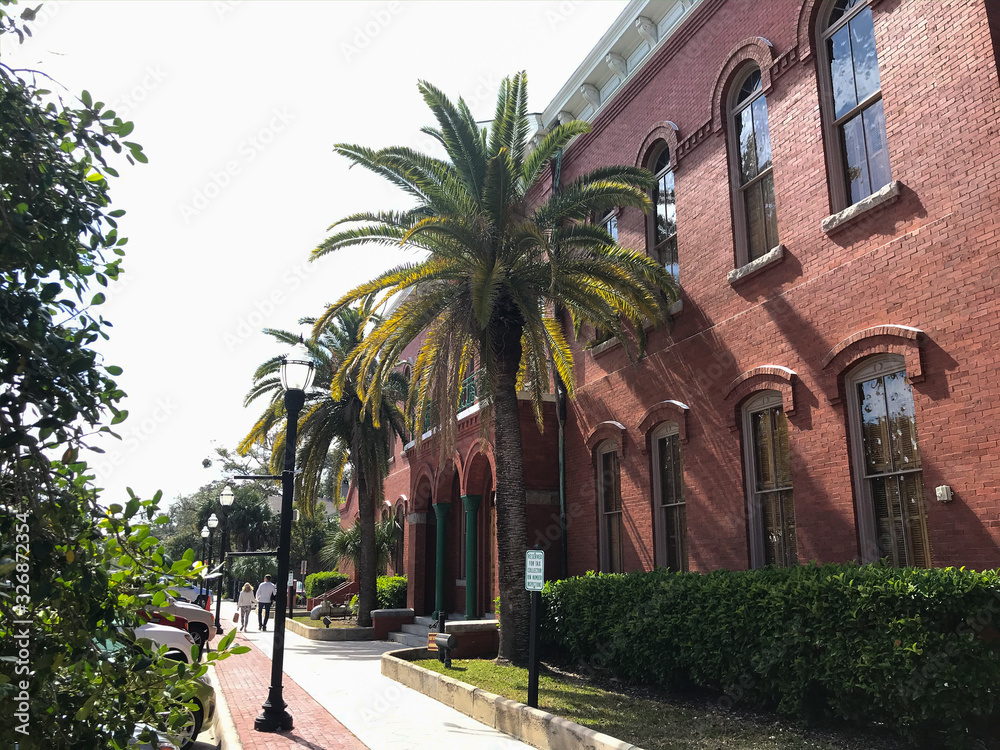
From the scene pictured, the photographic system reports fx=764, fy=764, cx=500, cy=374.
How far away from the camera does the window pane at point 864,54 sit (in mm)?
10016

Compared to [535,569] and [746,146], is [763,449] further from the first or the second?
[746,146]

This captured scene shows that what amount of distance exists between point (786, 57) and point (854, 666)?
867 cm

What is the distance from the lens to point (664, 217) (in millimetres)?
14469

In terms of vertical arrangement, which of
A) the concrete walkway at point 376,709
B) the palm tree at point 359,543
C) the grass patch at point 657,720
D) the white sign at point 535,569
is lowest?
the concrete walkway at point 376,709

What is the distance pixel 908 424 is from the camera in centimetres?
902

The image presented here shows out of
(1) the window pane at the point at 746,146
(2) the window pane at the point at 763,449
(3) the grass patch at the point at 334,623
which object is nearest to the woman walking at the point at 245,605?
(3) the grass patch at the point at 334,623

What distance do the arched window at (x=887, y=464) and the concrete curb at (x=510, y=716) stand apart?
4234 mm

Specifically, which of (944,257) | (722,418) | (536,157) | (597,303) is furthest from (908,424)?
(536,157)

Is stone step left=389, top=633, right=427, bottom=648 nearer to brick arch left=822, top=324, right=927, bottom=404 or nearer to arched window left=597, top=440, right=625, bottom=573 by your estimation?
arched window left=597, top=440, right=625, bottom=573

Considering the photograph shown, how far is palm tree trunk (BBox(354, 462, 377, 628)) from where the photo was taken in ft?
71.5

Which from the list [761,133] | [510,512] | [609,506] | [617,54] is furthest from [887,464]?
[617,54]

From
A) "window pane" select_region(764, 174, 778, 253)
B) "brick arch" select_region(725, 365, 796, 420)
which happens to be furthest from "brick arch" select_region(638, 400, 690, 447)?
"window pane" select_region(764, 174, 778, 253)

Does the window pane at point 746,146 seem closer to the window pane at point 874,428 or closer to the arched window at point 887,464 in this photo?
the arched window at point 887,464

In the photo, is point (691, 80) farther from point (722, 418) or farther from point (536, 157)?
point (722, 418)
